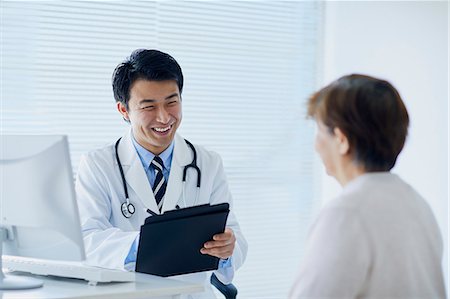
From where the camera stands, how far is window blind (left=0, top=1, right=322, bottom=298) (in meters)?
3.24

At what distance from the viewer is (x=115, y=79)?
8.66 feet

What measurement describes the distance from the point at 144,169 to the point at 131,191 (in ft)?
0.32

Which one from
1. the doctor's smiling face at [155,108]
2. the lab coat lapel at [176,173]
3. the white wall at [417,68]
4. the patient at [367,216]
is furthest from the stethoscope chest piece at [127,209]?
the white wall at [417,68]

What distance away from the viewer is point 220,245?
7.43ft

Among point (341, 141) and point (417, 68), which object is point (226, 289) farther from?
point (417, 68)

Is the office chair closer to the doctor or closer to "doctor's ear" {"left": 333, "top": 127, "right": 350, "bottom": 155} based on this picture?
the doctor

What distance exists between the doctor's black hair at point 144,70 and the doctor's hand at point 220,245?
24.3 inches

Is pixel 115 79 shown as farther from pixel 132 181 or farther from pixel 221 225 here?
pixel 221 225

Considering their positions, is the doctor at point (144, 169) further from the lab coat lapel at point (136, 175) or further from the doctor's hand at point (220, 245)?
the doctor's hand at point (220, 245)

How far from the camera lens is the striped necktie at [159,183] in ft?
8.56

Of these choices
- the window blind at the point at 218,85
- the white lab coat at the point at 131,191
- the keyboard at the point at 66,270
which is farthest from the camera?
the window blind at the point at 218,85

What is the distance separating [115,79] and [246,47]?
4.41 ft

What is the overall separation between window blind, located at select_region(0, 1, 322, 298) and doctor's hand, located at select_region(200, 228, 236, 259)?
4.23 ft

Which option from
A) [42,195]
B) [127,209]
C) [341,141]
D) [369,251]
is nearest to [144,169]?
[127,209]
